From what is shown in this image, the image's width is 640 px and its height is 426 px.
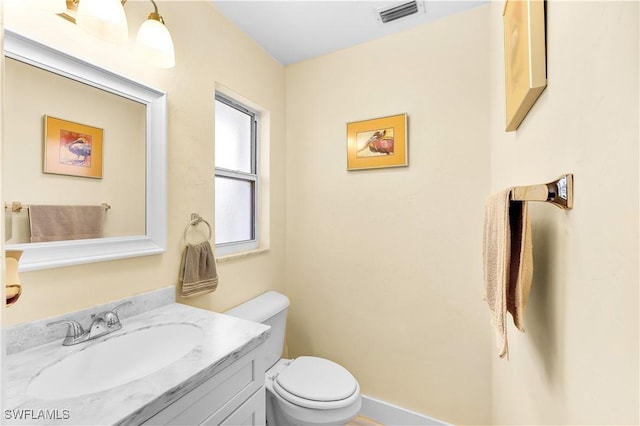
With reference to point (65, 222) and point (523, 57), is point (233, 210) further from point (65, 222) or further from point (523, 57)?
point (523, 57)

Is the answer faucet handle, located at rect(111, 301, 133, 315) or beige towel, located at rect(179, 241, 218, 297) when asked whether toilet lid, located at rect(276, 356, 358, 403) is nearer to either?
beige towel, located at rect(179, 241, 218, 297)

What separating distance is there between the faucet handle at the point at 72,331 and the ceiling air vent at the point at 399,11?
1976 millimetres

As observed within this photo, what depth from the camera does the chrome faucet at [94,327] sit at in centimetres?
87

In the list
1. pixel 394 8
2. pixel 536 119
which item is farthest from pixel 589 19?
pixel 394 8

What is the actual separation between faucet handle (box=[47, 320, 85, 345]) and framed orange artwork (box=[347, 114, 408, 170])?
4.94 feet

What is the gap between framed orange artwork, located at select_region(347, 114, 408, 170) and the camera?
164cm

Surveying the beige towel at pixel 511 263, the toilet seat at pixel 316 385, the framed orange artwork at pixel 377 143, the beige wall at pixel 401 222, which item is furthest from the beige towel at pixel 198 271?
the beige towel at pixel 511 263

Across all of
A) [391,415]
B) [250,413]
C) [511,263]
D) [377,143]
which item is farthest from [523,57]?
[391,415]

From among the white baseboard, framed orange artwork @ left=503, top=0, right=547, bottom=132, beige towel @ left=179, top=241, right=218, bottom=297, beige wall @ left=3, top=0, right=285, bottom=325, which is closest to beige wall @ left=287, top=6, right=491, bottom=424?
the white baseboard

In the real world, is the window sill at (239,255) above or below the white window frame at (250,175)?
below

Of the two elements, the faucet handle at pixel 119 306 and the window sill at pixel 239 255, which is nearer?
the faucet handle at pixel 119 306

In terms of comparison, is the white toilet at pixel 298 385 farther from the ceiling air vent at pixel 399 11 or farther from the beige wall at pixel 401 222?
the ceiling air vent at pixel 399 11

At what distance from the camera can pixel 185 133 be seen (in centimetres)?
130

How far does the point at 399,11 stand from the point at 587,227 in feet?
5.13
